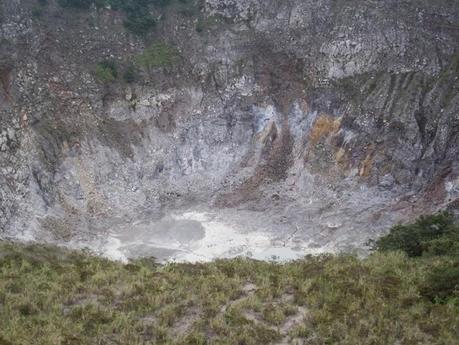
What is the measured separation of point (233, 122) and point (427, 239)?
2709 cm

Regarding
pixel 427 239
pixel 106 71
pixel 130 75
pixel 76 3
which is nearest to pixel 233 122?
pixel 130 75

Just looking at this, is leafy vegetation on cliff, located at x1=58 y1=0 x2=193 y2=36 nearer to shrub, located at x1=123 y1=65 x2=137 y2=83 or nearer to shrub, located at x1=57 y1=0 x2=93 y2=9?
shrub, located at x1=57 y1=0 x2=93 y2=9

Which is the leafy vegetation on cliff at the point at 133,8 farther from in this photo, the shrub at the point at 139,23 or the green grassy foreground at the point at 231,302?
the green grassy foreground at the point at 231,302

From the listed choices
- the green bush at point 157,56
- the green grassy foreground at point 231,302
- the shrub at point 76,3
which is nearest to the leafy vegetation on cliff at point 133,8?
the shrub at point 76,3

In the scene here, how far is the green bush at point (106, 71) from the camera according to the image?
154 feet

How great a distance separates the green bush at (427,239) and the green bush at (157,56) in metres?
30.0

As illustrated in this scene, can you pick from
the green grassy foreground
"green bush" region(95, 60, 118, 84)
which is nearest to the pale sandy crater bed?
"green bush" region(95, 60, 118, 84)

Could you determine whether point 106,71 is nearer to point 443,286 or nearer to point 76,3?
point 76,3

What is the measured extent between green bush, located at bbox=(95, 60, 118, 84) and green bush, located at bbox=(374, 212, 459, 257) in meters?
29.5

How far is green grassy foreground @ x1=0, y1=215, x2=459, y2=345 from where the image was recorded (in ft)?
38.0

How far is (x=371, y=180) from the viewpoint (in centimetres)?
4050

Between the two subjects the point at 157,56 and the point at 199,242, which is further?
the point at 157,56

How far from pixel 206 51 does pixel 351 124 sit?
1511 centimetres

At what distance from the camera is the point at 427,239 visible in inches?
902
